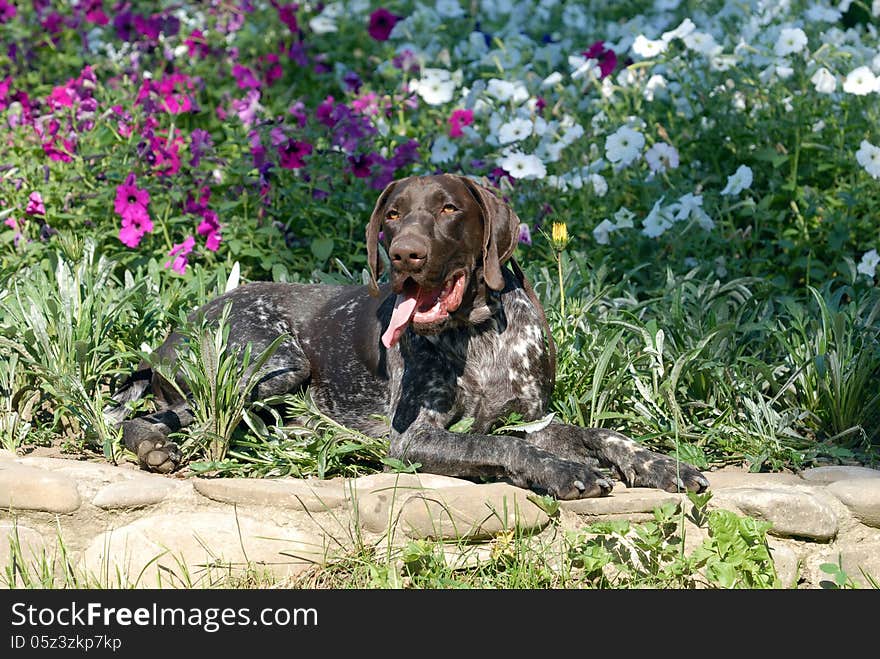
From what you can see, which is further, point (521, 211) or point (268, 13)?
point (268, 13)

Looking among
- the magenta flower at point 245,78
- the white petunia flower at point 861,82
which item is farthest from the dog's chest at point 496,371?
the magenta flower at point 245,78

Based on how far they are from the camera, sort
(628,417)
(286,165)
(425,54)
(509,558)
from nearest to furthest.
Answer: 1. (509,558)
2. (628,417)
3. (286,165)
4. (425,54)

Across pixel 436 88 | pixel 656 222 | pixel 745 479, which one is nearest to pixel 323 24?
pixel 436 88

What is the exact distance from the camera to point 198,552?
404 centimetres

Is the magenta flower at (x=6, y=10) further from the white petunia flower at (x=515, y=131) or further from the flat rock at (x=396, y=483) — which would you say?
the flat rock at (x=396, y=483)

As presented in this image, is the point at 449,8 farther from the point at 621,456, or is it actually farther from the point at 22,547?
the point at 22,547

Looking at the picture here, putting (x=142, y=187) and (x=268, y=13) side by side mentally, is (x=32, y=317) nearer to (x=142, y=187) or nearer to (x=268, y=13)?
(x=142, y=187)

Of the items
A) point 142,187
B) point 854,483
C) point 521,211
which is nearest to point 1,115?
point 142,187

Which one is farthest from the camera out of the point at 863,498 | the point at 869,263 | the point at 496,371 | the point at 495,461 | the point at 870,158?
the point at 870,158

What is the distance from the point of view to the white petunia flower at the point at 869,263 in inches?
222

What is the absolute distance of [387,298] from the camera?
207 inches

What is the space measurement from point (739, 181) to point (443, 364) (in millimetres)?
2130

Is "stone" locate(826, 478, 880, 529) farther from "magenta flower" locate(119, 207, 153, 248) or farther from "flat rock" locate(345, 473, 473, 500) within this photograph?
"magenta flower" locate(119, 207, 153, 248)

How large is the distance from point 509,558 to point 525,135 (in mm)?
3190
